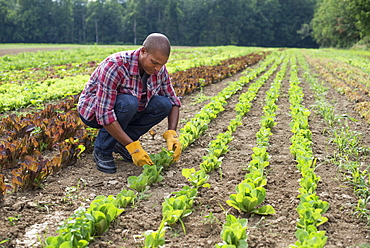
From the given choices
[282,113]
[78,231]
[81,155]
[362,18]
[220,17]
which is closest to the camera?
[78,231]

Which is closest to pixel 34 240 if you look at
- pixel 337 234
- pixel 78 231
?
pixel 78 231

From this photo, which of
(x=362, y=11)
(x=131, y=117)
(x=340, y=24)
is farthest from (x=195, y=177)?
(x=340, y=24)

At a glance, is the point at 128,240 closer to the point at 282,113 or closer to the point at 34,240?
the point at 34,240

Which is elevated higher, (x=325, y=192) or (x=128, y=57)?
(x=128, y=57)

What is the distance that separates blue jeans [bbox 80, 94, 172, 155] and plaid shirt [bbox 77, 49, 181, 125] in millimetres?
112

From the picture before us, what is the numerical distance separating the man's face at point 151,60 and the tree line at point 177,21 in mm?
66228

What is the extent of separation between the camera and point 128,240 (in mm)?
2441

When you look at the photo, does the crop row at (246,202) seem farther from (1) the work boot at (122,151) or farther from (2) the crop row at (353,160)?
(1) the work boot at (122,151)

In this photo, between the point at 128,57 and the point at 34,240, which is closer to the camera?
the point at 34,240

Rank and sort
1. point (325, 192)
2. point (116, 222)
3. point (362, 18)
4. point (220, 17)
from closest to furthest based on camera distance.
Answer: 1. point (116, 222)
2. point (325, 192)
3. point (362, 18)
4. point (220, 17)

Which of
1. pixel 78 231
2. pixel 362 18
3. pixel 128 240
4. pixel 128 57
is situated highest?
pixel 362 18

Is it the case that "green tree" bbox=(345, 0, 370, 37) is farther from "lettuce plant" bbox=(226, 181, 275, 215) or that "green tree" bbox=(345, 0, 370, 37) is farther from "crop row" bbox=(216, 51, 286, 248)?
"lettuce plant" bbox=(226, 181, 275, 215)

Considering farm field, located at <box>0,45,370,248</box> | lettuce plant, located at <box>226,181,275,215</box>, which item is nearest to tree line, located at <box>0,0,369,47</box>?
farm field, located at <box>0,45,370,248</box>

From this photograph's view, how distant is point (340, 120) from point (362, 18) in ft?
66.9
